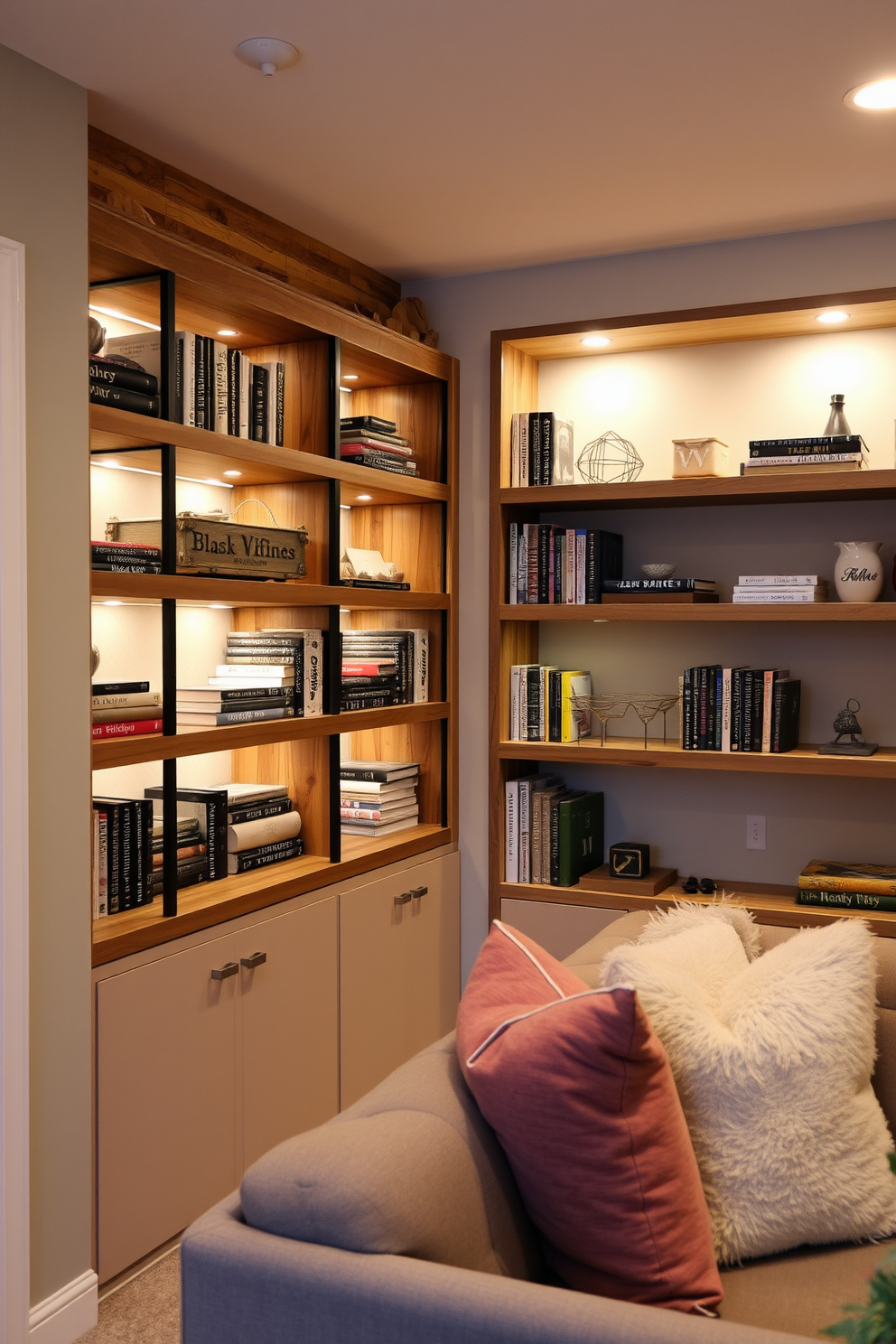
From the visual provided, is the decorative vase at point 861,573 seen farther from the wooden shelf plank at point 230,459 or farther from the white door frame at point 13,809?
the white door frame at point 13,809

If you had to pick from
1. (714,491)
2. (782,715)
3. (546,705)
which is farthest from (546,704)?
(714,491)

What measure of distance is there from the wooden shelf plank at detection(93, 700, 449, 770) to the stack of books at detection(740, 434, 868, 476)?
4.12 ft

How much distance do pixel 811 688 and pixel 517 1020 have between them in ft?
7.51

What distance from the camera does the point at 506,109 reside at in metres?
2.53

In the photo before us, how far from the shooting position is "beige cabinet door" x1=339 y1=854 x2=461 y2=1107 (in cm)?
326

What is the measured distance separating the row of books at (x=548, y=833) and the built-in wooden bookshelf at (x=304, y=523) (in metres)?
0.24

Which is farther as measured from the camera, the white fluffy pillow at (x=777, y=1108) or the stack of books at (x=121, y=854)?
the stack of books at (x=121, y=854)

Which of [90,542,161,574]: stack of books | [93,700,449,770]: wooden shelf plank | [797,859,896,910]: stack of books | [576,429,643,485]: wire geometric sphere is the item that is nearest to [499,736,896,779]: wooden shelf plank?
[797,859,896,910]: stack of books

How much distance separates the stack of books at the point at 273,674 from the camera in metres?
2.97

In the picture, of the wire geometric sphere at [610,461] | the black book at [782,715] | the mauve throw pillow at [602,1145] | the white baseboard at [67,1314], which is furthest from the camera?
the wire geometric sphere at [610,461]

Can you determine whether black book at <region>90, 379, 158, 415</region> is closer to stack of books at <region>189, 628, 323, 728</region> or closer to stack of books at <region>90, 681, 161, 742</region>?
stack of books at <region>90, 681, 161, 742</region>

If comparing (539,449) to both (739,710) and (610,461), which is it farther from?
(739,710)

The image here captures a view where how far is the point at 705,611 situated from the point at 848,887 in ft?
2.89

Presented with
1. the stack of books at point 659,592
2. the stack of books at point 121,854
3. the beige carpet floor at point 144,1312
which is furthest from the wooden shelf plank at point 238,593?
the beige carpet floor at point 144,1312
